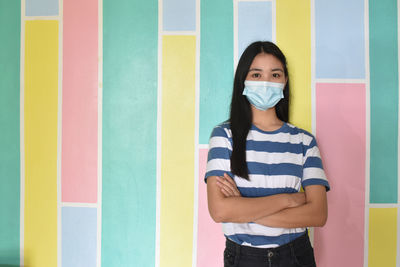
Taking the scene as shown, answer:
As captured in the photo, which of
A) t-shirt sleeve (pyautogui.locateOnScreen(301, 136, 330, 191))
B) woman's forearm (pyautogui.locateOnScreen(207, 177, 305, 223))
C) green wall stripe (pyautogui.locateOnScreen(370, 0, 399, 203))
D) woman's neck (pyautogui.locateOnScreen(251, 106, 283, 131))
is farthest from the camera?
green wall stripe (pyautogui.locateOnScreen(370, 0, 399, 203))

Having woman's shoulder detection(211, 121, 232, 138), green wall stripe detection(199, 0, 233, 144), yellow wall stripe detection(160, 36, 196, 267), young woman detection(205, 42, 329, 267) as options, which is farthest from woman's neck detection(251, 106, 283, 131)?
yellow wall stripe detection(160, 36, 196, 267)

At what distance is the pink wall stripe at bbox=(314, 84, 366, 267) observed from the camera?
180 cm

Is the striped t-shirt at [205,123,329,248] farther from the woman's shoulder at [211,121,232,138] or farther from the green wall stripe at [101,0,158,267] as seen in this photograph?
the green wall stripe at [101,0,158,267]

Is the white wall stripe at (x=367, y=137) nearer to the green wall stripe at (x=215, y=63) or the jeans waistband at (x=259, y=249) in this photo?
the jeans waistband at (x=259, y=249)

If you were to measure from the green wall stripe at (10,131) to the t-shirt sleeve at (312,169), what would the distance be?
1563 millimetres

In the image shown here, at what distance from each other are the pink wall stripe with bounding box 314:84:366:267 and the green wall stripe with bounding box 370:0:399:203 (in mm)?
64

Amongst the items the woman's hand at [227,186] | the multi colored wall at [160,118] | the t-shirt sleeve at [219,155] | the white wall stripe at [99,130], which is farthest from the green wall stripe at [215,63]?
the white wall stripe at [99,130]

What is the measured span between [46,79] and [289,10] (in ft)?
4.63

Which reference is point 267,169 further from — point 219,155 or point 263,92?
point 263,92

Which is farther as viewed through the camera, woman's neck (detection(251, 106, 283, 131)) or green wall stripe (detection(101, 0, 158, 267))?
green wall stripe (detection(101, 0, 158, 267))

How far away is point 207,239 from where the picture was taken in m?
1.82

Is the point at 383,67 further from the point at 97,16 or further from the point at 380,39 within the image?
the point at 97,16

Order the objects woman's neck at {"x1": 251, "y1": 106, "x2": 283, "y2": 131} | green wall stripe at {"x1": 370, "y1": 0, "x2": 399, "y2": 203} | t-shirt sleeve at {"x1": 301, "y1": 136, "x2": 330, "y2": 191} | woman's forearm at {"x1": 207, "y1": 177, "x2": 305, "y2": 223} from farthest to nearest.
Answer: green wall stripe at {"x1": 370, "y1": 0, "x2": 399, "y2": 203}
woman's neck at {"x1": 251, "y1": 106, "x2": 283, "y2": 131}
t-shirt sleeve at {"x1": 301, "y1": 136, "x2": 330, "y2": 191}
woman's forearm at {"x1": 207, "y1": 177, "x2": 305, "y2": 223}

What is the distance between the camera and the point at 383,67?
1803 mm
